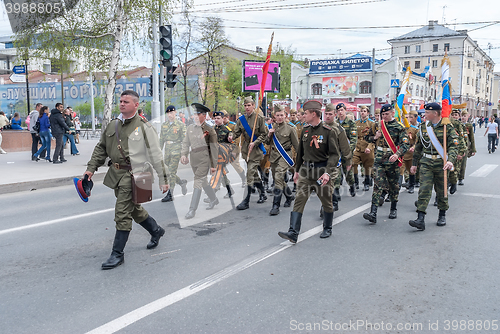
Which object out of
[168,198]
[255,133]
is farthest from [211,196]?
[255,133]

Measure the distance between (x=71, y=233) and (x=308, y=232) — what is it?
3.30m

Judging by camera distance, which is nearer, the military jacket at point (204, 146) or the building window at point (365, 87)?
the military jacket at point (204, 146)

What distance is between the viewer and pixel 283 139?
7398mm

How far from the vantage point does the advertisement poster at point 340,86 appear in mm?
46812

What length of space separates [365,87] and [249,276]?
45.1 metres

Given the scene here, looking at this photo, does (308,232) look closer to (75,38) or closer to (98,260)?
(98,260)

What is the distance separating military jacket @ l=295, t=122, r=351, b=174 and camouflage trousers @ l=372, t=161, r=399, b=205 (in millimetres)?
1624

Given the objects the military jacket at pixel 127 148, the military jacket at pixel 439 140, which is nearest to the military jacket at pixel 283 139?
the military jacket at pixel 439 140

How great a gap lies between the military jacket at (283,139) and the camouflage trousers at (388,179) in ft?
4.87

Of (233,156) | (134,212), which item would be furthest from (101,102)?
(134,212)

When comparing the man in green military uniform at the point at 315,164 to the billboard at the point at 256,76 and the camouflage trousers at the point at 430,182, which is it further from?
the billboard at the point at 256,76

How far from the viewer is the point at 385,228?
20.3 ft

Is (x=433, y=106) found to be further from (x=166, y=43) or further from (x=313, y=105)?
(x=166, y=43)

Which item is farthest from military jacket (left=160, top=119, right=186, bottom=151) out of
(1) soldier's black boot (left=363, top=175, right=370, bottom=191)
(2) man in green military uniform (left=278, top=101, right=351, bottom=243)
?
(1) soldier's black boot (left=363, top=175, right=370, bottom=191)
